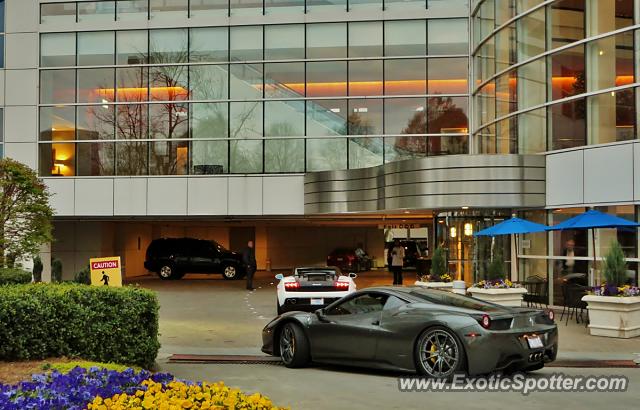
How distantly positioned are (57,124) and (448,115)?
1510 centimetres

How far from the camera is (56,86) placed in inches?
1177

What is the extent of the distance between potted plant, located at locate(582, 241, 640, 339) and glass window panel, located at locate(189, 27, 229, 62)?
18.1 m

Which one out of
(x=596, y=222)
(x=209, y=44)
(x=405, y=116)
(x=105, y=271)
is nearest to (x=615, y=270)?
(x=596, y=222)

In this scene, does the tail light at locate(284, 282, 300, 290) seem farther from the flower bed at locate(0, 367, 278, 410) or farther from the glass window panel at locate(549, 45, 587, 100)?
the flower bed at locate(0, 367, 278, 410)

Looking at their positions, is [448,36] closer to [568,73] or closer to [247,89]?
[247,89]

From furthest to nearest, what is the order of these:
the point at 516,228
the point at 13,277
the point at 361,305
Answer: the point at 516,228 < the point at 13,277 < the point at 361,305

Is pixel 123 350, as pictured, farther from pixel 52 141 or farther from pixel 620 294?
pixel 52 141

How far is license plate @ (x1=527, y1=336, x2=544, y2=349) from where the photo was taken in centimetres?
939

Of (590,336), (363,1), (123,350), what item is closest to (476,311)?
(123,350)

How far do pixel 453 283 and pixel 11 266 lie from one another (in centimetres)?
1220

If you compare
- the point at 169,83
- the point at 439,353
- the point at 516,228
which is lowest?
the point at 439,353

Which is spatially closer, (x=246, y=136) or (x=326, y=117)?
(x=326, y=117)

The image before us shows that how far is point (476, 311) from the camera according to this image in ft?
31.5

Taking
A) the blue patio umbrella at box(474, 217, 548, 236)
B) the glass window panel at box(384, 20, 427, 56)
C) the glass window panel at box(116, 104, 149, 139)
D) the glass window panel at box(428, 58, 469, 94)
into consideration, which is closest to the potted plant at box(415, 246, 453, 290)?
the blue patio umbrella at box(474, 217, 548, 236)
